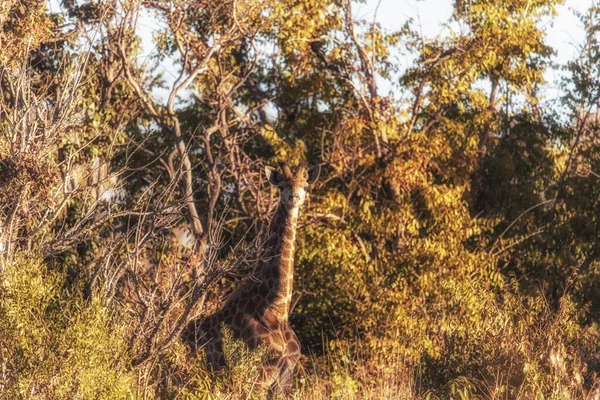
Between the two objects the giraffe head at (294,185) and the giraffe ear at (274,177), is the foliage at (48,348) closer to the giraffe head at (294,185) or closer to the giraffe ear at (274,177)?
the giraffe head at (294,185)

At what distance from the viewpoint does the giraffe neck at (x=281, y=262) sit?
11461 millimetres

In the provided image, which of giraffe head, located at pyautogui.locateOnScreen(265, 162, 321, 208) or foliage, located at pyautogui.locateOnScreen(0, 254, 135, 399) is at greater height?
giraffe head, located at pyautogui.locateOnScreen(265, 162, 321, 208)

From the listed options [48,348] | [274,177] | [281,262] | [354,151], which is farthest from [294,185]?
[354,151]

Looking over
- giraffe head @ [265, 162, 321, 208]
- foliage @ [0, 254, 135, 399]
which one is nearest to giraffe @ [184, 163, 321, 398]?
giraffe head @ [265, 162, 321, 208]

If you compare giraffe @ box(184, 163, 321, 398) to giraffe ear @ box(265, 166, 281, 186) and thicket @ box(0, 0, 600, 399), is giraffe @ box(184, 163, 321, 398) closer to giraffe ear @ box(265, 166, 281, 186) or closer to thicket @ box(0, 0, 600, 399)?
giraffe ear @ box(265, 166, 281, 186)

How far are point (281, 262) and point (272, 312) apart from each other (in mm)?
696

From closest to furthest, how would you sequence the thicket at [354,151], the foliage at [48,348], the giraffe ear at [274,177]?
the foliage at [48,348], the giraffe ear at [274,177], the thicket at [354,151]

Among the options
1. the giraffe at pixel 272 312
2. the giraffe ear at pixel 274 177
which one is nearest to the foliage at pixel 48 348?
the giraffe at pixel 272 312

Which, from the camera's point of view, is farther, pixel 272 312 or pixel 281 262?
pixel 281 262

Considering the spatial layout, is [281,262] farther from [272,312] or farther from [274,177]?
[274,177]

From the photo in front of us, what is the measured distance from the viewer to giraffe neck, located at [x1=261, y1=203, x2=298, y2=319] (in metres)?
11.5

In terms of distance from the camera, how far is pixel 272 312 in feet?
37.3

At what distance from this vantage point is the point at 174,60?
64.8ft

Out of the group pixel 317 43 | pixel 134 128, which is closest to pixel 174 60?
pixel 134 128
